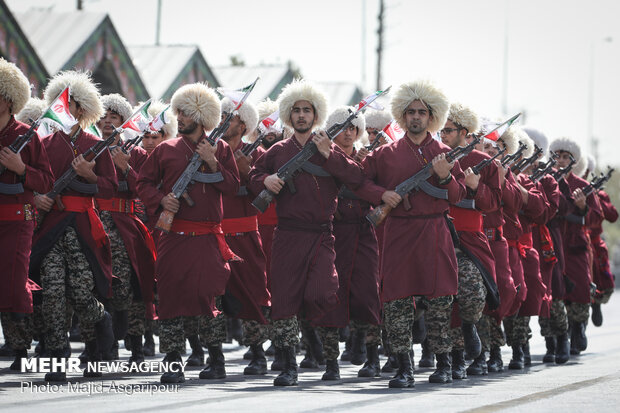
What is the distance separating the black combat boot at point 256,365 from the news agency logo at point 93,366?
32.7 inches

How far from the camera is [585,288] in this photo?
1523cm

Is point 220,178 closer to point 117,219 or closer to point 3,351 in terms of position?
point 117,219

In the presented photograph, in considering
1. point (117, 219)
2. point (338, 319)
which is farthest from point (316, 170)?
point (117, 219)

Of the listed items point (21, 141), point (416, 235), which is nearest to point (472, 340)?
point (416, 235)

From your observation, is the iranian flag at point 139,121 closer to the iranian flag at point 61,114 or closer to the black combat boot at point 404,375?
the iranian flag at point 61,114

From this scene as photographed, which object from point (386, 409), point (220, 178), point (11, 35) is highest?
point (11, 35)

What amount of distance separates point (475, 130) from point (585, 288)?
4.17m

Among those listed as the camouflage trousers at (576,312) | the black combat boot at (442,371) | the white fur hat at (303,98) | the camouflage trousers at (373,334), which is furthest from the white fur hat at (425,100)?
the camouflage trousers at (576,312)

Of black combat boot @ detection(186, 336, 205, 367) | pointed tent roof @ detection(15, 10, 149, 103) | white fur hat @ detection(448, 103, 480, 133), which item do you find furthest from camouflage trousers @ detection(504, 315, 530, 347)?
pointed tent roof @ detection(15, 10, 149, 103)

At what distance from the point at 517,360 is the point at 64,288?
478cm

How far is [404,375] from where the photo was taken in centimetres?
997

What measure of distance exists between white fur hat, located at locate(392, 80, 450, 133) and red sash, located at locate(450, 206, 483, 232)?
1.14 metres

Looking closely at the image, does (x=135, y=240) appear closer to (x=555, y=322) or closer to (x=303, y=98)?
(x=303, y=98)

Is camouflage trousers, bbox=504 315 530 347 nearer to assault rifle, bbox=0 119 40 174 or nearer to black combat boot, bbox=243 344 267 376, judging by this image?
black combat boot, bbox=243 344 267 376
